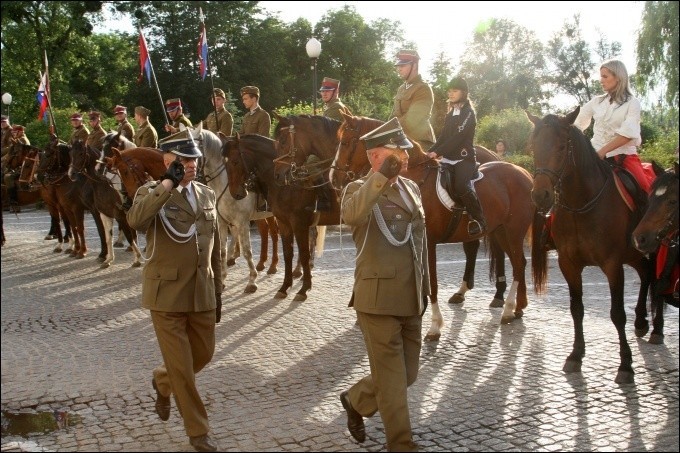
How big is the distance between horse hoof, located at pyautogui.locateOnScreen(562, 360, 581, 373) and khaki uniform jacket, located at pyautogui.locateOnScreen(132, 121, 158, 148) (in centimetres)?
905

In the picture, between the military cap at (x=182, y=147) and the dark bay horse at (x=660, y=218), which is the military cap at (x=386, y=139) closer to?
the military cap at (x=182, y=147)

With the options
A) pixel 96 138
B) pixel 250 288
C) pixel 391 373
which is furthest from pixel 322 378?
pixel 96 138

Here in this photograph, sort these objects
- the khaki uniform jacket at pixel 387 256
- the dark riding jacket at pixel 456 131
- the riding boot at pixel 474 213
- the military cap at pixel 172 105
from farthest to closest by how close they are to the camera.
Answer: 1. the military cap at pixel 172 105
2. the riding boot at pixel 474 213
3. the dark riding jacket at pixel 456 131
4. the khaki uniform jacket at pixel 387 256

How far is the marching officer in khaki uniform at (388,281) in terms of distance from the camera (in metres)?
4.97

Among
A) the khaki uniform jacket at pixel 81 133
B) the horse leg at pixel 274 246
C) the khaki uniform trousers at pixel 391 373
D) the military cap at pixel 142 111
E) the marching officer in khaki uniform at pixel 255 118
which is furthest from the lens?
the khaki uniform jacket at pixel 81 133

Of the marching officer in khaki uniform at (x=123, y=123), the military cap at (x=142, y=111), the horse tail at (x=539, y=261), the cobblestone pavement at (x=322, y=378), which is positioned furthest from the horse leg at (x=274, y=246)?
the horse tail at (x=539, y=261)

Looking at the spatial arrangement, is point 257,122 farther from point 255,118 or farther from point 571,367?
point 571,367

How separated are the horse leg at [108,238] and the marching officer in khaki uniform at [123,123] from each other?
1.56m

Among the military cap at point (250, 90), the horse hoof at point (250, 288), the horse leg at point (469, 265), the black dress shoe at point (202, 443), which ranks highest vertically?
the military cap at point (250, 90)

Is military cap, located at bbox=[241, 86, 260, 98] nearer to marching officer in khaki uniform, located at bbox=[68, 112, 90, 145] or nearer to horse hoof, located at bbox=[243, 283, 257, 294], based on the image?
horse hoof, located at bbox=[243, 283, 257, 294]

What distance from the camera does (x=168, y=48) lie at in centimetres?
1435

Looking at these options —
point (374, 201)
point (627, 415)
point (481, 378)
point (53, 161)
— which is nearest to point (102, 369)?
point (481, 378)

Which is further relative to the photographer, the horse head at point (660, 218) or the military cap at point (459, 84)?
the military cap at point (459, 84)

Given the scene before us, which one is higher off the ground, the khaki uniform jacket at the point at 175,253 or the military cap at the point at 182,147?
the military cap at the point at 182,147
